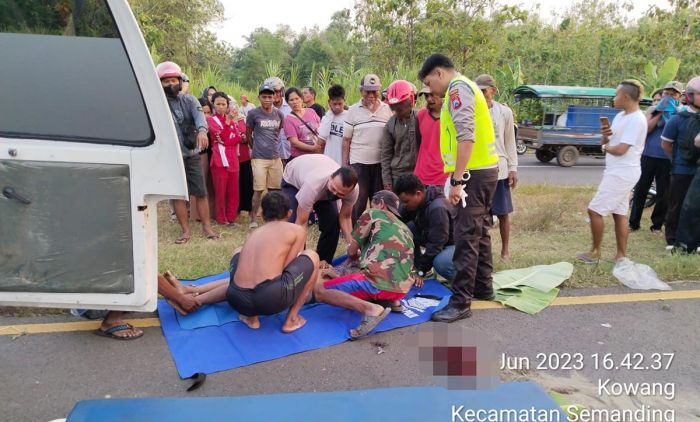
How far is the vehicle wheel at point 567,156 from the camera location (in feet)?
46.0

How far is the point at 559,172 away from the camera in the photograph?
1290cm

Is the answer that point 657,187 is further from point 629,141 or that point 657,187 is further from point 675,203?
point 629,141

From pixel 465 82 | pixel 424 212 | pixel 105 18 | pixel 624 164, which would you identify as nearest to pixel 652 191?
pixel 624 164

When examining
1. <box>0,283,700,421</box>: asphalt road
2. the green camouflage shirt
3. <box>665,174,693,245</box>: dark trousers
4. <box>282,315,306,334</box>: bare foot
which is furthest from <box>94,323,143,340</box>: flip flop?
<box>665,174,693,245</box>: dark trousers

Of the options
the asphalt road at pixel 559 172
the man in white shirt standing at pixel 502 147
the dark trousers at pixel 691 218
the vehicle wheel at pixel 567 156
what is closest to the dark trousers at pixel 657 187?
the dark trousers at pixel 691 218

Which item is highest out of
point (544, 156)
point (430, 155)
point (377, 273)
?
point (430, 155)

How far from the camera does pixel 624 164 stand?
4641 millimetres

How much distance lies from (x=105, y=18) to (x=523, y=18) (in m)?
16.2

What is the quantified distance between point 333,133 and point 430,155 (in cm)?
146

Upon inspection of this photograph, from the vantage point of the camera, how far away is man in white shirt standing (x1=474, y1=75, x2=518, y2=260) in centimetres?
475

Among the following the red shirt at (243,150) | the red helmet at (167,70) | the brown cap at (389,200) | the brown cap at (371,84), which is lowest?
the brown cap at (389,200)

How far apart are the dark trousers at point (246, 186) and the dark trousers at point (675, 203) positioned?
16.1 feet

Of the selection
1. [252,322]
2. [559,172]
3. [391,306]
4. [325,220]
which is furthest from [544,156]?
[252,322]

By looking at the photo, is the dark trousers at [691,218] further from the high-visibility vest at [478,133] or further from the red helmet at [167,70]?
the red helmet at [167,70]
